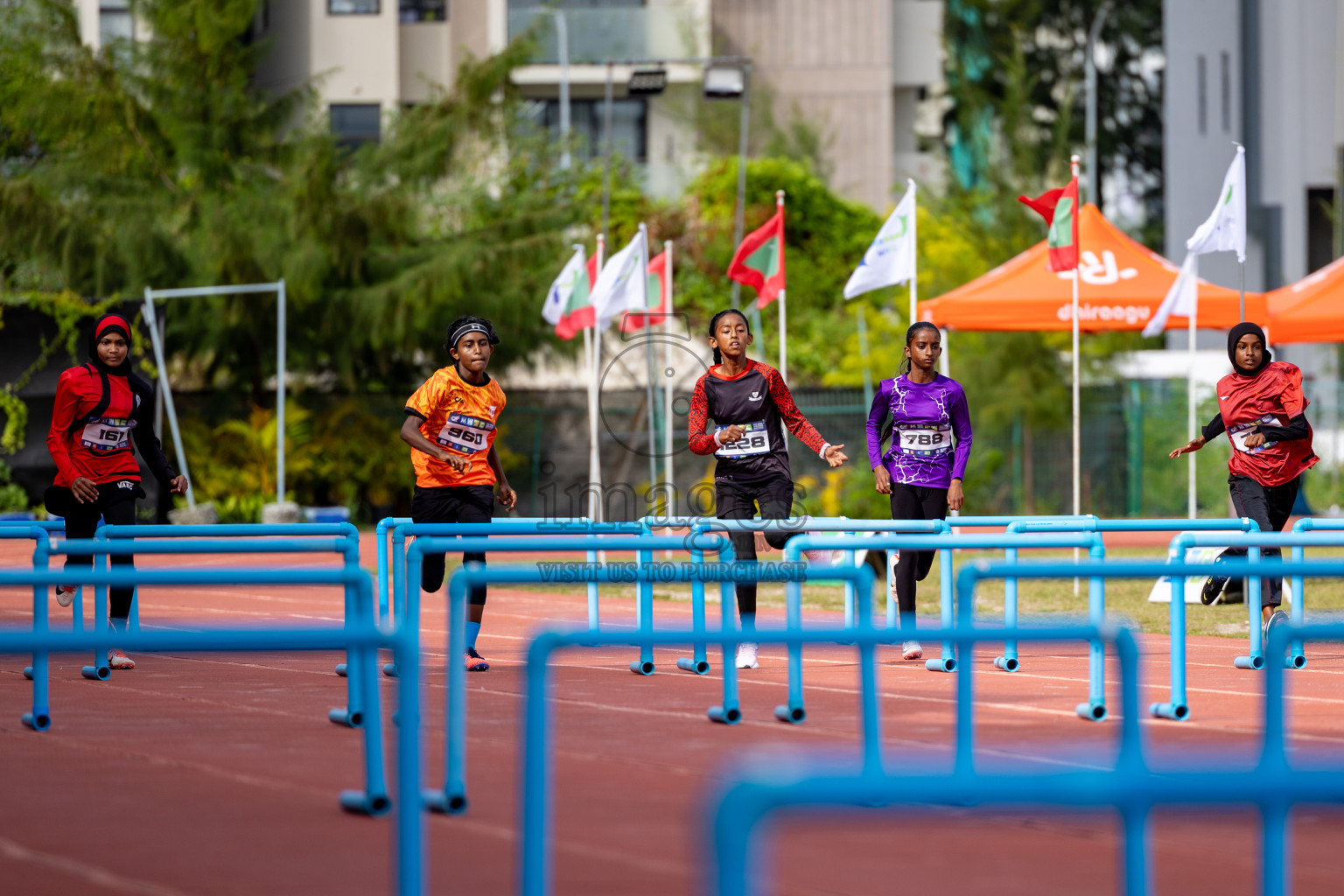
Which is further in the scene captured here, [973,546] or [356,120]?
[356,120]

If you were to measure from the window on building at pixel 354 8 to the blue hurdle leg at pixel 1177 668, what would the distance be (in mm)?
29024

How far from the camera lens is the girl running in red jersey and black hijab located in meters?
11.0

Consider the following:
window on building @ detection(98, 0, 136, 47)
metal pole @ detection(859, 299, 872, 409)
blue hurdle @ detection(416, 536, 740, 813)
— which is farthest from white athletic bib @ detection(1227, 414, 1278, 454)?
window on building @ detection(98, 0, 136, 47)

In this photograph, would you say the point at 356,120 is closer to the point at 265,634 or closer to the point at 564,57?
the point at 564,57

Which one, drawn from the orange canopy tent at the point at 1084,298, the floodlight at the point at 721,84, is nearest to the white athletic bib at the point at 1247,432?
the orange canopy tent at the point at 1084,298

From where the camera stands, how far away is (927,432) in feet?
33.4

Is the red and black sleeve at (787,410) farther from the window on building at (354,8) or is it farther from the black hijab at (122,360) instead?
the window on building at (354,8)

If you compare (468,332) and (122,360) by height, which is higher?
(468,332)

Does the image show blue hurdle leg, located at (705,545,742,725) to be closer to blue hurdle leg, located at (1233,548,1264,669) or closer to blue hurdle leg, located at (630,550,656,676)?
blue hurdle leg, located at (630,550,656,676)

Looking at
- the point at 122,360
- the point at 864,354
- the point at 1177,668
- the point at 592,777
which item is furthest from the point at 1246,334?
the point at 864,354

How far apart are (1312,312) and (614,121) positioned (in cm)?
2286

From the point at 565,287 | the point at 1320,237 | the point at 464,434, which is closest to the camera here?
the point at 464,434

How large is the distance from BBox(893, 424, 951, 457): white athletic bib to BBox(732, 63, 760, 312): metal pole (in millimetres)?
12673

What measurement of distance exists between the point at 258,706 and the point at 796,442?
17907mm
